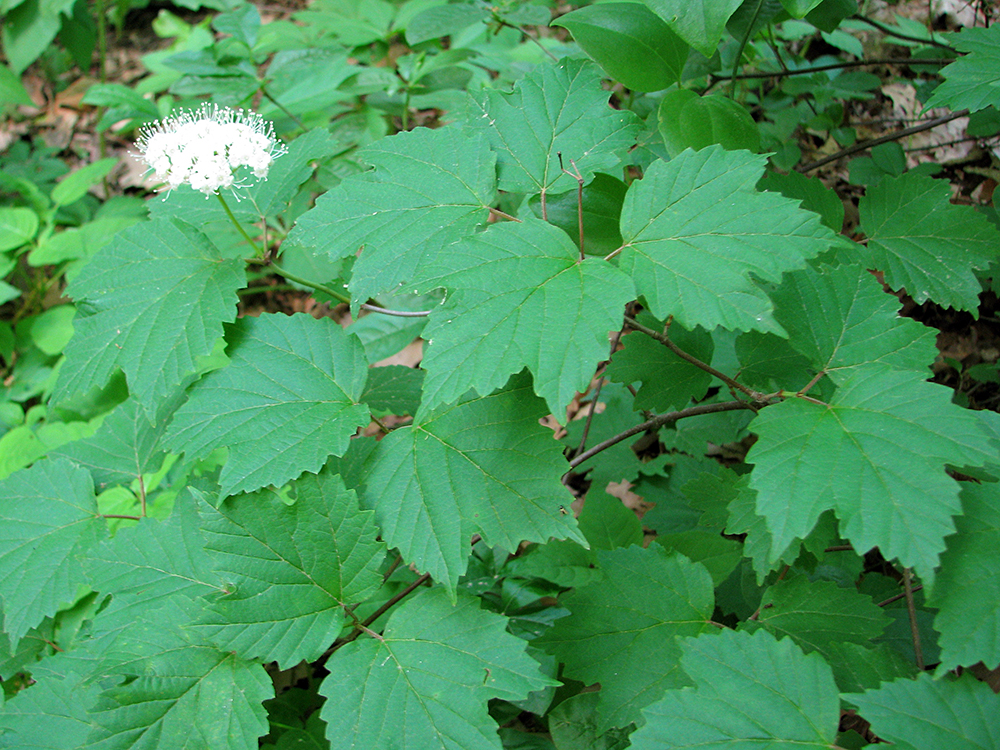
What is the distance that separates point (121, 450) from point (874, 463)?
4.86 ft

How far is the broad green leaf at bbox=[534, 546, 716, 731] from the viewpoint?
101 cm

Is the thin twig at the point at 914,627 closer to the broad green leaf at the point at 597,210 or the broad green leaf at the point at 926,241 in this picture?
the broad green leaf at the point at 926,241

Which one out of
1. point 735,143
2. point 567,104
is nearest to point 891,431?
point 735,143

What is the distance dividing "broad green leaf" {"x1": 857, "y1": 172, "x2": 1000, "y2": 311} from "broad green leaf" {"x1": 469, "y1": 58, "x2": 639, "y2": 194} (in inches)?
24.1

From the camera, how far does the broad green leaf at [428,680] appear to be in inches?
35.7

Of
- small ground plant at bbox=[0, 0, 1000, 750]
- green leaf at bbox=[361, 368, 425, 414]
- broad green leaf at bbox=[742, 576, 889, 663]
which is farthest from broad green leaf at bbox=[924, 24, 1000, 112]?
green leaf at bbox=[361, 368, 425, 414]

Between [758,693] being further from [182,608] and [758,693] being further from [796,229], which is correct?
[182,608]

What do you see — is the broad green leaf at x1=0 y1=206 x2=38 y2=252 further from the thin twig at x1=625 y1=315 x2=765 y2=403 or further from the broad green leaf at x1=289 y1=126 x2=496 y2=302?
the thin twig at x1=625 y1=315 x2=765 y2=403

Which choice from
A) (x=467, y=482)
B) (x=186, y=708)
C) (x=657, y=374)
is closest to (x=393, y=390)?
(x=467, y=482)

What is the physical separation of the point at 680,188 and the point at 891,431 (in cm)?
44

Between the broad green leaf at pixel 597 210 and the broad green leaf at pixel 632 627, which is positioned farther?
the broad green leaf at pixel 597 210

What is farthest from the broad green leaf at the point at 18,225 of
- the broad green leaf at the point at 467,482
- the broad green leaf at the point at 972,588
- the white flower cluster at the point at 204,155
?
the broad green leaf at the point at 972,588

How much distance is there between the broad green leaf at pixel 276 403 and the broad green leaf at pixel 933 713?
31.7 inches

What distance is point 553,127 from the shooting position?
1136 mm
